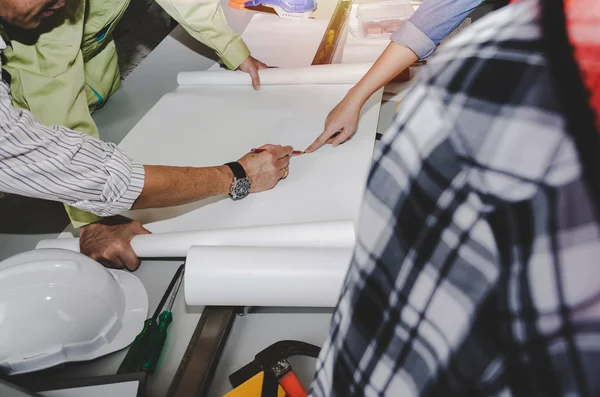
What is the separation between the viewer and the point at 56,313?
824 millimetres

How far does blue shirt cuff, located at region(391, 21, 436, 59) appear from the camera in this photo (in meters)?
1.18

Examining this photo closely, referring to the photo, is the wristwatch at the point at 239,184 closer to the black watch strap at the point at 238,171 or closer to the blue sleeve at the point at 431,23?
the black watch strap at the point at 238,171

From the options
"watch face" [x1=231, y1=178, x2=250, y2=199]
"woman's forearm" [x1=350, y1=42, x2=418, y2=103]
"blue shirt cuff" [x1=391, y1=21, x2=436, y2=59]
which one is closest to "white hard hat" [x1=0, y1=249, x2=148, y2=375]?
"watch face" [x1=231, y1=178, x2=250, y2=199]

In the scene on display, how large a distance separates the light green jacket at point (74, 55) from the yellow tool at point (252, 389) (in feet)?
2.08

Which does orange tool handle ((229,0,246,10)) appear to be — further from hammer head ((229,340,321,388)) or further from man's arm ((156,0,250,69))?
hammer head ((229,340,321,388))

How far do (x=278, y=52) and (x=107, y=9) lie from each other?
2.09 ft

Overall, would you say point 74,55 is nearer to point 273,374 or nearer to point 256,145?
point 256,145

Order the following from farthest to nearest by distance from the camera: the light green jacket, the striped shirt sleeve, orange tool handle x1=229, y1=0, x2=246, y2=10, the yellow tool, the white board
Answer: orange tool handle x1=229, y1=0, x2=246, y2=10, the light green jacket, the white board, the striped shirt sleeve, the yellow tool

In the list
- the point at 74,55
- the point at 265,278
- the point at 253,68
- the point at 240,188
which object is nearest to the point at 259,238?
the point at 265,278

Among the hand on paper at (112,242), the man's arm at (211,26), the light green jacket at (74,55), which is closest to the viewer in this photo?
the hand on paper at (112,242)

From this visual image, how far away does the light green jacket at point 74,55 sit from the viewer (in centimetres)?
140

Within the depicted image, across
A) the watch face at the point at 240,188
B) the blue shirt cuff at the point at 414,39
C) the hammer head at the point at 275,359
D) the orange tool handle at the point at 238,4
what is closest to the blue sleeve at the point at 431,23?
the blue shirt cuff at the point at 414,39

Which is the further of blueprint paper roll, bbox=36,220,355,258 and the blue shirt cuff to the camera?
the blue shirt cuff

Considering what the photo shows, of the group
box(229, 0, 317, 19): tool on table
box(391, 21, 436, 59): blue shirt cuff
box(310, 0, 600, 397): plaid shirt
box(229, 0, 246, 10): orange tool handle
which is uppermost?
box(310, 0, 600, 397): plaid shirt
